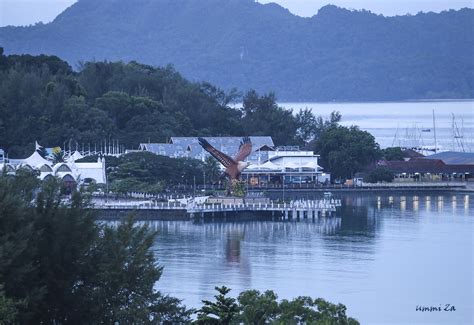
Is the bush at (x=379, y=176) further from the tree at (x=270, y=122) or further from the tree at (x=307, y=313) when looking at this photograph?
the tree at (x=307, y=313)

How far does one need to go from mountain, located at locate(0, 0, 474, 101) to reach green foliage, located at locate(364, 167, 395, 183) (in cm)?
9955

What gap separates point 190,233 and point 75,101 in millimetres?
16308

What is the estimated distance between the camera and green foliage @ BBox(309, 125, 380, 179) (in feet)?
151

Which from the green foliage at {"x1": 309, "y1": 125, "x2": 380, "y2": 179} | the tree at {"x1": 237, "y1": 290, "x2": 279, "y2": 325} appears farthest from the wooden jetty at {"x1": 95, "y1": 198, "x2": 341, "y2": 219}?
the tree at {"x1": 237, "y1": 290, "x2": 279, "y2": 325}

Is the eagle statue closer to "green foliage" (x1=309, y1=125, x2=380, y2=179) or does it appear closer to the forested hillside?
the forested hillside

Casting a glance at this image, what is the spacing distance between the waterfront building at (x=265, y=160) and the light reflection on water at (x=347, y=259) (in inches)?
263

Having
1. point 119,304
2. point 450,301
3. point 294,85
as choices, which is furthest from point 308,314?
point 294,85

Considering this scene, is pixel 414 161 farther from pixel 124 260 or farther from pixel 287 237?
pixel 124 260

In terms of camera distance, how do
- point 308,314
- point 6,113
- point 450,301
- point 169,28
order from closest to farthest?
point 308,314
point 450,301
point 6,113
point 169,28

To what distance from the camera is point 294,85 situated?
153 m

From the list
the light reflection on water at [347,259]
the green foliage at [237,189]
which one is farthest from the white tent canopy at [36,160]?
the light reflection on water at [347,259]

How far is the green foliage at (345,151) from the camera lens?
151ft

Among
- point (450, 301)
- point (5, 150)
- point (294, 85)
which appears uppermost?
point (294, 85)

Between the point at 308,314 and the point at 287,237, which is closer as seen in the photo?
the point at 308,314
